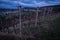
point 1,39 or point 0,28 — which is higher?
point 0,28

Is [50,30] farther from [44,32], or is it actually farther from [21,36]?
[21,36]

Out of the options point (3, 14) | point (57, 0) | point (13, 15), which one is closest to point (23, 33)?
point (13, 15)

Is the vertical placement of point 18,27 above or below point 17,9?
below

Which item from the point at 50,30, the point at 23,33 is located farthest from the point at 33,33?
the point at 50,30

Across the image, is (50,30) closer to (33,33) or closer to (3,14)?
(33,33)

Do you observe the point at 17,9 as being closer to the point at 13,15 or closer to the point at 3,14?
the point at 13,15

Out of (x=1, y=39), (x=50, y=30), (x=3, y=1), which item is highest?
(x=3, y=1)

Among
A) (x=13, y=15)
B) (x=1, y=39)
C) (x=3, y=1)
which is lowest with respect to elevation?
(x=1, y=39)
